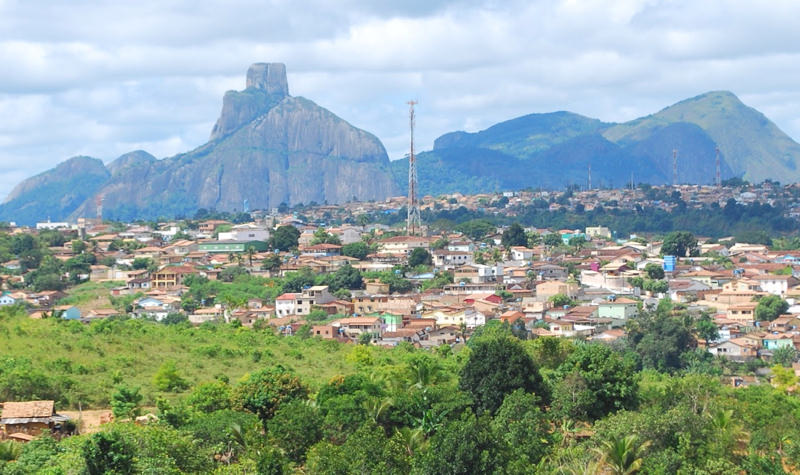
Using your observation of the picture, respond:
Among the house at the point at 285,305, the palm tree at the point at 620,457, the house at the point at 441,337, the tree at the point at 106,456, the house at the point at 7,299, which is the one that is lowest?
the house at the point at 441,337

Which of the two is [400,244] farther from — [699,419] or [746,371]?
[699,419]

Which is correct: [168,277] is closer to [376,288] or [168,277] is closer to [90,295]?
[90,295]

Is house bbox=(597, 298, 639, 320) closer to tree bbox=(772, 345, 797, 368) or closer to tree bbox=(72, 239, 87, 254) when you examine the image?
tree bbox=(772, 345, 797, 368)

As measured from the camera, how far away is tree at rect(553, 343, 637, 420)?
2353cm

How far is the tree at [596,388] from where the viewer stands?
23.5m

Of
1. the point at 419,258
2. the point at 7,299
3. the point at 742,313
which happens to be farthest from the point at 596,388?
the point at 419,258

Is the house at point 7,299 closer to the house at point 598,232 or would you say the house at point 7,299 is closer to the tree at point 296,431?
the tree at point 296,431

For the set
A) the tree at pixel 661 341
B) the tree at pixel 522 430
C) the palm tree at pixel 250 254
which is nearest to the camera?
the tree at pixel 522 430

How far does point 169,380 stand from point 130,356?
363 centimetres

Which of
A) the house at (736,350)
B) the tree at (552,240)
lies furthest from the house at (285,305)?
the tree at (552,240)

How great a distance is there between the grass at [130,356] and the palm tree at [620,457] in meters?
8.19

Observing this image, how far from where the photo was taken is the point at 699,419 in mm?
21156

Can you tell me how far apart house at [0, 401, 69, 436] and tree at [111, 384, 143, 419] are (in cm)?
119

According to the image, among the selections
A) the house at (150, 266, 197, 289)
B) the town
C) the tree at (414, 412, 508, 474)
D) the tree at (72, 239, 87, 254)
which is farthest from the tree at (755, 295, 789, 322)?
the tree at (72, 239, 87, 254)
